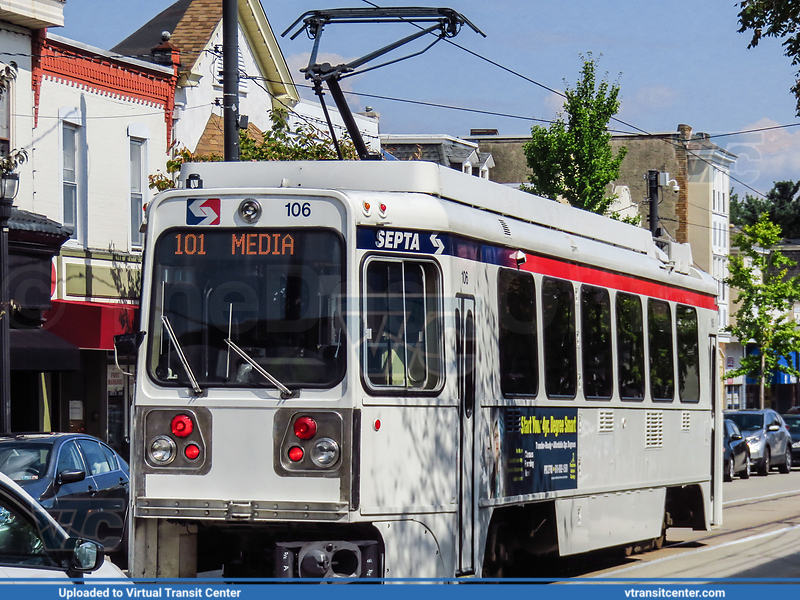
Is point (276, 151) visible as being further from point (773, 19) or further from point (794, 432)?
point (794, 432)

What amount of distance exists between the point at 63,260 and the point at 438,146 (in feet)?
91.3

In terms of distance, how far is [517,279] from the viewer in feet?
32.8

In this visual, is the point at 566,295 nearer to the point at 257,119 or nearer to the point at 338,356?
the point at 338,356

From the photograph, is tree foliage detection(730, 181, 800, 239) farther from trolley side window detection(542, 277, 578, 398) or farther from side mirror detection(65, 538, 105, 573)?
side mirror detection(65, 538, 105, 573)

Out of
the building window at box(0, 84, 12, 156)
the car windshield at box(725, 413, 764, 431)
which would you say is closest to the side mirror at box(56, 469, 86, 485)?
the building window at box(0, 84, 12, 156)

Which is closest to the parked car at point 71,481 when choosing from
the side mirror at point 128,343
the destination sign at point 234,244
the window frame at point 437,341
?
the side mirror at point 128,343

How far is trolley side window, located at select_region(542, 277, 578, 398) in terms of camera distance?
10.4 meters

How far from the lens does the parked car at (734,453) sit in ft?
94.0

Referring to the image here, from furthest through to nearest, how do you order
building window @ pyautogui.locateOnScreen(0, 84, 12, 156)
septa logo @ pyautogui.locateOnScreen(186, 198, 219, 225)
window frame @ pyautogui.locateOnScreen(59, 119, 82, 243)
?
1. window frame @ pyautogui.locateOnScreen(59, 119, 82, 243)
2. building window @ pyautogui.locateOnScreen(0, 84, 12, 156)
3. septa logo @ pyautogui.locateOnScreen(186, 198, 219, 225)

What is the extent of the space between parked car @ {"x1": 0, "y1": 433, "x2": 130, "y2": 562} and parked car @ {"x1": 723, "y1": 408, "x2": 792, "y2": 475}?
64.7ft

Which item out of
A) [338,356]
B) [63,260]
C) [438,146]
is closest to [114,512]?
[338,356]

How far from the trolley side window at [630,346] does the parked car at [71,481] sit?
4.91 meters

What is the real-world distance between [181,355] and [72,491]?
17.5ft

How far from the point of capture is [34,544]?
5621 millimetres
